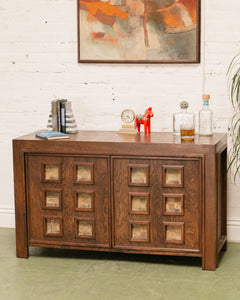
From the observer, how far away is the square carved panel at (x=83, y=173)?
3789 mm

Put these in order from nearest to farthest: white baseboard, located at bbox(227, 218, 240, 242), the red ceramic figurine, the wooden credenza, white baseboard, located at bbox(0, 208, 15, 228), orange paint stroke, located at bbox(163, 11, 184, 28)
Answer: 1. the wooden credenza
2. the red ceramic figurine
3. orange paint stroke, located at bbox(163, 11, 184, 28)
4. white baseboard, located at bbox(227, 218, 240, 242)
5. white baseboard, located at bbox(0, 208, 15, 228)

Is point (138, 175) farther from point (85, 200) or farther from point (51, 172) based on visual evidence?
point (51, 172)

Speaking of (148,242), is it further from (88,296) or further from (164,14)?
(164,14)

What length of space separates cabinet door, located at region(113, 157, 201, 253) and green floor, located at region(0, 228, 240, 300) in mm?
152

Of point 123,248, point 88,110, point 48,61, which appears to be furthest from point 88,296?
point 48,61

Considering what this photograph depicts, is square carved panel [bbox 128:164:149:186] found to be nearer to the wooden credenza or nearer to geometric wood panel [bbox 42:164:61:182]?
the wooden credenza

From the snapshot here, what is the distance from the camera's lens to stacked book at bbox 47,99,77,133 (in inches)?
159

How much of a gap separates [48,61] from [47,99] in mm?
292

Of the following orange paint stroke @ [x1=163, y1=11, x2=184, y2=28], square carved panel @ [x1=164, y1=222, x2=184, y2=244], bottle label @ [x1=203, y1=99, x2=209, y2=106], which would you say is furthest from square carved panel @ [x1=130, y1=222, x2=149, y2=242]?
orange paint stroke @ [x1=163, y1=11, x2=184, y2=28]

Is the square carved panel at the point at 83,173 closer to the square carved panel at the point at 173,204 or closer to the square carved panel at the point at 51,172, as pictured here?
the square carved panel at the point at 51,172

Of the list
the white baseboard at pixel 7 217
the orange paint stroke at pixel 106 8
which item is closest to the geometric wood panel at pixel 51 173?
the white baseboard at pixel 7 217

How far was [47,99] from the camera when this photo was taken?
176 inches

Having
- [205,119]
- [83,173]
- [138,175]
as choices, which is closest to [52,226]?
[83,173]

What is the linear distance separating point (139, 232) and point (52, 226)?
1.96ft
